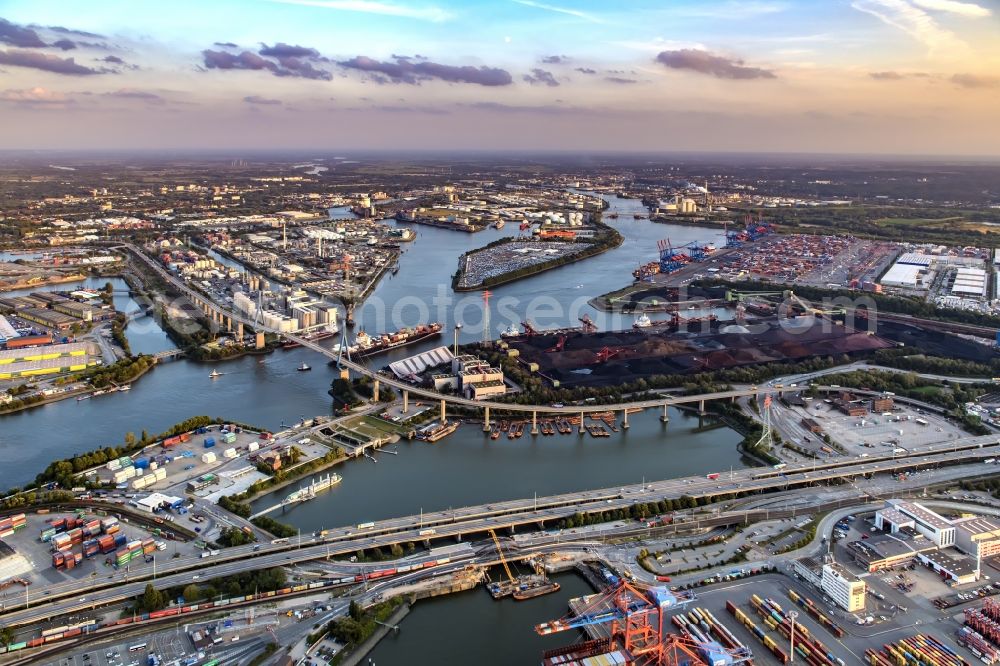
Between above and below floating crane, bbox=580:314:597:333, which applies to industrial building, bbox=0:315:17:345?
below

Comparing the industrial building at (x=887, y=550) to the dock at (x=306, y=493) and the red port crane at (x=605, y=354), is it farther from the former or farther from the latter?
the red port crane at (x=605, y=354)

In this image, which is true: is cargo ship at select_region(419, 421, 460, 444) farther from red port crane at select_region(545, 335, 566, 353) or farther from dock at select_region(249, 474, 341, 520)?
red port crane at select_region(545, 335, 566, 353)

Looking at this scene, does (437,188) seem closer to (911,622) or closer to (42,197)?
(42,197)

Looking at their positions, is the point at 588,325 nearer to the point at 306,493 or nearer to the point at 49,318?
the point at 306,493

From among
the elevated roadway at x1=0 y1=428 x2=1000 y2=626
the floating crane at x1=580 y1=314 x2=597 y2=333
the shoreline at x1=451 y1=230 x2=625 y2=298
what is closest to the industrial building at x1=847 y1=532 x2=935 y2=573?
the elevated roadway at x1=0 y1=428 x2=1000 y2=626

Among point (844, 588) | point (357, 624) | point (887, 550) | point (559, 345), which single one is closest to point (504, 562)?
point (357, 624)

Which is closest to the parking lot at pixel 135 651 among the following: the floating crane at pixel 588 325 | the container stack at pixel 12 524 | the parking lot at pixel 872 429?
the container stack at pixel 12 524

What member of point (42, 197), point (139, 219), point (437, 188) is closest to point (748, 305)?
point (139, 219)
